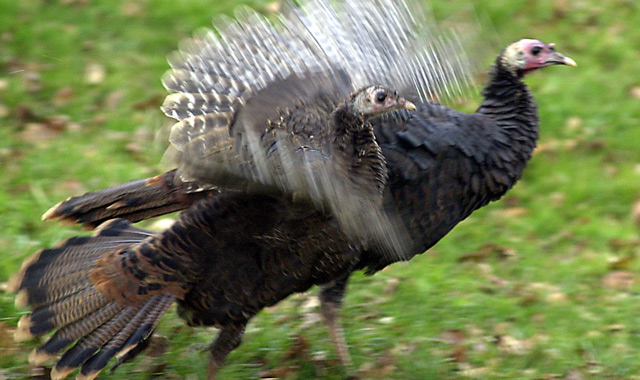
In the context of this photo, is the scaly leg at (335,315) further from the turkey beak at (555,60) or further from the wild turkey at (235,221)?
the turkey beak at (555,60)

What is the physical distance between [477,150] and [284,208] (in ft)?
3.86

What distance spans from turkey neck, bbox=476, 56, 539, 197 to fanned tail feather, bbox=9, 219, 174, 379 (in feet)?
6.49

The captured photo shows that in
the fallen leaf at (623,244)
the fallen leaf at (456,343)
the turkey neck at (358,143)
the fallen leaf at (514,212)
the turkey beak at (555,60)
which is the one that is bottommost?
the fallen leaf at (456,343)

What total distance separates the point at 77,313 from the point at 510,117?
2.59m

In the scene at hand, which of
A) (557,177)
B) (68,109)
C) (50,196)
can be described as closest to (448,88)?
(557,177)

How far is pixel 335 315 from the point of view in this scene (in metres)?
5.23

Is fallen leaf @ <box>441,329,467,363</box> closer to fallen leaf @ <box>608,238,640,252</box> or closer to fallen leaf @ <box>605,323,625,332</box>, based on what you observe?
fallen leaf @ <box>605,323,625,332</box>

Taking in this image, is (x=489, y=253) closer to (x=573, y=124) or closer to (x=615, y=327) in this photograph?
(x=615, y=327)

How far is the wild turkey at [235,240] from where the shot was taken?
4.47m

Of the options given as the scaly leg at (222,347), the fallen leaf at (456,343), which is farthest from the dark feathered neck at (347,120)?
the fallen leaf at (456,343)

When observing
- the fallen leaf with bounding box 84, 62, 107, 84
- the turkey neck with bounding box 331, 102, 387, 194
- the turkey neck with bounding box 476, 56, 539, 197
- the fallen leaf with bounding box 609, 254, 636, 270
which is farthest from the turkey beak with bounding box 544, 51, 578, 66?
the fallen leaf with bounding box 84, 62, 107, 84

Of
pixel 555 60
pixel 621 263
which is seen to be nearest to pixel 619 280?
pixel 621 263

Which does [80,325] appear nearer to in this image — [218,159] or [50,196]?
[218,159]

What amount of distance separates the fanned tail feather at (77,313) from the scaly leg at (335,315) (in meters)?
0.99
